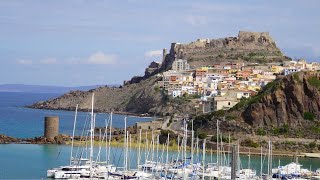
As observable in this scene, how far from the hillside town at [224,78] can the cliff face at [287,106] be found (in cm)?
2144

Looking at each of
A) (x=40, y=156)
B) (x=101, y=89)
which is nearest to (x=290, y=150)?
(x=40, y=156)

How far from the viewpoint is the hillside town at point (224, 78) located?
332ft

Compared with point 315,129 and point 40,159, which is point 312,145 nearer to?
point 315,129

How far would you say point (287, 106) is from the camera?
221 ft

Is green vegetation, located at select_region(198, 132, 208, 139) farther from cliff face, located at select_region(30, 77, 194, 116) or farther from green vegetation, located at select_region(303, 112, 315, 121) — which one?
cliff face, located at select_region(30, 77, 194, 116)

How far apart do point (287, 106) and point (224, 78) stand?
48557mm

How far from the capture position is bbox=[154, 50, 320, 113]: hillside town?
101 metres

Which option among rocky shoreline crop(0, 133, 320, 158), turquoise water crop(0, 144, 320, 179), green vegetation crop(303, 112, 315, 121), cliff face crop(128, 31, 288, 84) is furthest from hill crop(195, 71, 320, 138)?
cliff face crop(128, 31, 288, 84)

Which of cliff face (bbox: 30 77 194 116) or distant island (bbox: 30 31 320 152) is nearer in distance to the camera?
distant island (bbox: 30 31 320 152)

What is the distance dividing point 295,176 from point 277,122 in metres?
22.9

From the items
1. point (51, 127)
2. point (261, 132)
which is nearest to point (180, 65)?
point (51, 127)

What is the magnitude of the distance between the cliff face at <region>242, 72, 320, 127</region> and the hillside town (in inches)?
844

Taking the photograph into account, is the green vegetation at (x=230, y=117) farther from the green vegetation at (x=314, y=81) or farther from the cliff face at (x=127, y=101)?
the cliff face at (x=127, y=101)

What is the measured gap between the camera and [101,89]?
14438 cm
